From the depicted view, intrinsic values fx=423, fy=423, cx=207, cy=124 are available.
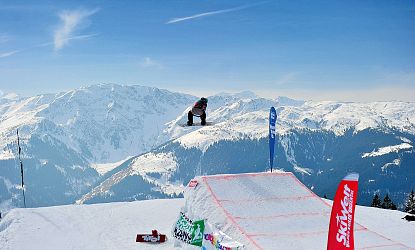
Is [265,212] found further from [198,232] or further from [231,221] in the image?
[198,232]

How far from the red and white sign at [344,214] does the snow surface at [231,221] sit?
674 cm

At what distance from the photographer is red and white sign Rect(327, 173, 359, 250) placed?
53.2 ft

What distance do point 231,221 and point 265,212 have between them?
303 cm

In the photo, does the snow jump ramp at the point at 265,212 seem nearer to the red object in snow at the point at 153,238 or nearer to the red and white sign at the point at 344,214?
the red object in snow at the point at 153,238

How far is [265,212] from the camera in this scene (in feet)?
91.1

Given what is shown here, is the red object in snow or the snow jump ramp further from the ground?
the snow jump ramp

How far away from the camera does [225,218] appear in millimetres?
26422

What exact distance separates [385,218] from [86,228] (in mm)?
25763

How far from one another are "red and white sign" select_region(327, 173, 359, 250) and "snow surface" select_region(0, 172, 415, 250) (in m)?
6.74

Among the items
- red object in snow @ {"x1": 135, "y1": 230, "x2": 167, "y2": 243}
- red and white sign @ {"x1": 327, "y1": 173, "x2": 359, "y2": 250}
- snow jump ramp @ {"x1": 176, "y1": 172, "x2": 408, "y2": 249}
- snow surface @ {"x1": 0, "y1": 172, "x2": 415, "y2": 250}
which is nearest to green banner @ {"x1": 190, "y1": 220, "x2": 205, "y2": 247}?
snow jump ramp @ {"x1": 176, "y1": 172, "x2": 408, "y2": 249}

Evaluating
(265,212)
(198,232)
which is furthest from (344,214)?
(198,232)

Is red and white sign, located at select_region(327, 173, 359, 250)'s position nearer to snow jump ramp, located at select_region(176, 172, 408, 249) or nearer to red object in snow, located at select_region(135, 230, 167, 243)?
snow jump ramp, located at select_region(176, 172, 408, 249)

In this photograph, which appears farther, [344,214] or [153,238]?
[153,238]

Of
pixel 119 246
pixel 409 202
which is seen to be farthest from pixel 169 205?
pixel 409 202
